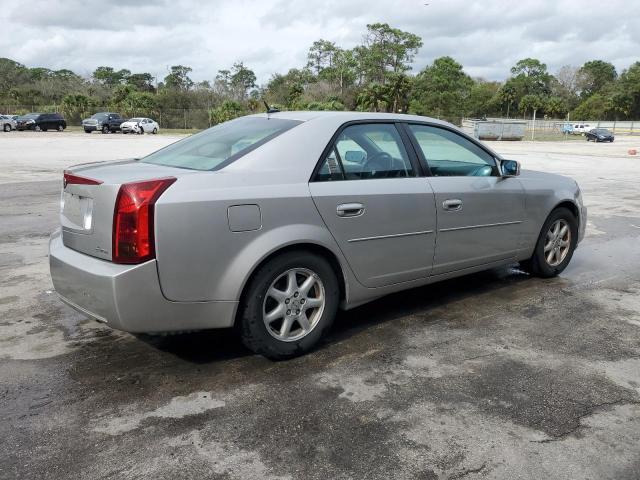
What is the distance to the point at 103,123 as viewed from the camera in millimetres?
46438

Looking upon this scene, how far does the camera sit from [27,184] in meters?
12.8

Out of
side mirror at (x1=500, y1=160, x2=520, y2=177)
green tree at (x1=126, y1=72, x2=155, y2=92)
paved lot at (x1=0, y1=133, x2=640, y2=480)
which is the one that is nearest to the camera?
paved lot at (x1=0, y1=133, x2=640, y2=480)

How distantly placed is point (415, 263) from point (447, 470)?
1925 mm

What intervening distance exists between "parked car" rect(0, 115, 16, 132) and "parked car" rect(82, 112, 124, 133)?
510 centimetres

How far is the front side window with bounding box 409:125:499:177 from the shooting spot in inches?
178

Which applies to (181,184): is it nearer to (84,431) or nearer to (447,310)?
(84,431)

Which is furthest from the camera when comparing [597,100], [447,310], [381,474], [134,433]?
[597,100]

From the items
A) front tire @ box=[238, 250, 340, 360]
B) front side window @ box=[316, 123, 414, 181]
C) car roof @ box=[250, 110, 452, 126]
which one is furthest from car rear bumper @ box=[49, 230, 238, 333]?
car roof @ box=[250, 110, 452, 126]

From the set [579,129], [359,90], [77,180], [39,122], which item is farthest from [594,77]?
[77,180]

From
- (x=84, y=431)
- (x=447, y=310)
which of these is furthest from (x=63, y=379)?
(x=447, y=310)

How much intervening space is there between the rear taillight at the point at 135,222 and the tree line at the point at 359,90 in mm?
44463

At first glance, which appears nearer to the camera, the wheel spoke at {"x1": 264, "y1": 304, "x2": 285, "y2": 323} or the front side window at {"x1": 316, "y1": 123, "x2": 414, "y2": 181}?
the wheel spoke at {"x1": 264, "y1": 304, "x2": 285, "y2": 323}

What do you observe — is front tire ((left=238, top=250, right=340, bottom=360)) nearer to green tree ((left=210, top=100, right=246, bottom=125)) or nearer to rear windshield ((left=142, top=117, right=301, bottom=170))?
rear windshield ((left=142, top=117, right=301, bottom=170))

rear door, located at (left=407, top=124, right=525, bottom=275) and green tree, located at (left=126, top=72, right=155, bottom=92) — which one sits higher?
green tree, located at (left=126, top=72, right=155, bottom=92)
